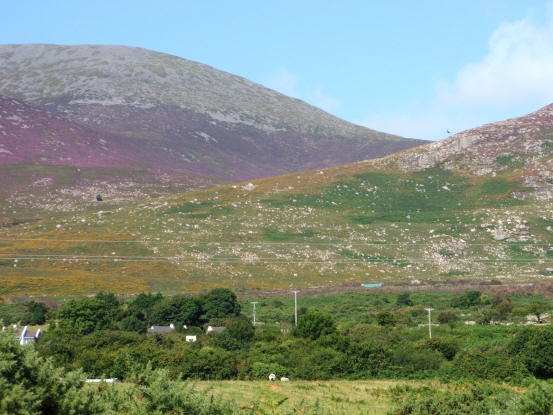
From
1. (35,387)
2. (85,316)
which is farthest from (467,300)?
(35,387)

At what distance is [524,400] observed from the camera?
20844mm

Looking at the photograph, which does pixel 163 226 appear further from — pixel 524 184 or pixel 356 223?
pixel 524 184

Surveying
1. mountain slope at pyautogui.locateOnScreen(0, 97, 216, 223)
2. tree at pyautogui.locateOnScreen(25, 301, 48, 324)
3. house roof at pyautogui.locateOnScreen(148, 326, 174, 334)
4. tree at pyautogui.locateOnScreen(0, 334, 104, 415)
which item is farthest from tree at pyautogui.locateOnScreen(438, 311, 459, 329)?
mountain slope at pyautogui.locateOnScreen(0, 97, 216, 223)

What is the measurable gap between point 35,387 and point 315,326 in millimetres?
31283

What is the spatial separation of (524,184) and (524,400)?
331 ft

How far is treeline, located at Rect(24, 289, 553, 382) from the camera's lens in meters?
35.8

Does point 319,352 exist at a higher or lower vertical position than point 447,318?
higher

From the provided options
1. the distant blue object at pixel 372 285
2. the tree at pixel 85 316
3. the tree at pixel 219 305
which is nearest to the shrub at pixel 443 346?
the tree at pixel 219 305

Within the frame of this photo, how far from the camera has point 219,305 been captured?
201 feet

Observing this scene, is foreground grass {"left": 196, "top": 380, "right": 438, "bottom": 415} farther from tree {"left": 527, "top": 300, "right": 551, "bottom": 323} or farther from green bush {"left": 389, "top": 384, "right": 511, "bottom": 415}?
tree {"left": 527, "top": 300, "right": 551, "bottom": 323}

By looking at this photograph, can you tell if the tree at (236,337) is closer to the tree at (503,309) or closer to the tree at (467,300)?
the tree at (503,309)

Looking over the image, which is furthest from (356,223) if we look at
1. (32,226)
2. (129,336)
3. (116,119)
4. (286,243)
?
(116,119)

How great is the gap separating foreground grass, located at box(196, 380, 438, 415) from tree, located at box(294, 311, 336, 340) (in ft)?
29.5

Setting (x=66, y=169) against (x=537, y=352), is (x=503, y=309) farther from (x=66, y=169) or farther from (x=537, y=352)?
(x=66, y=169)
